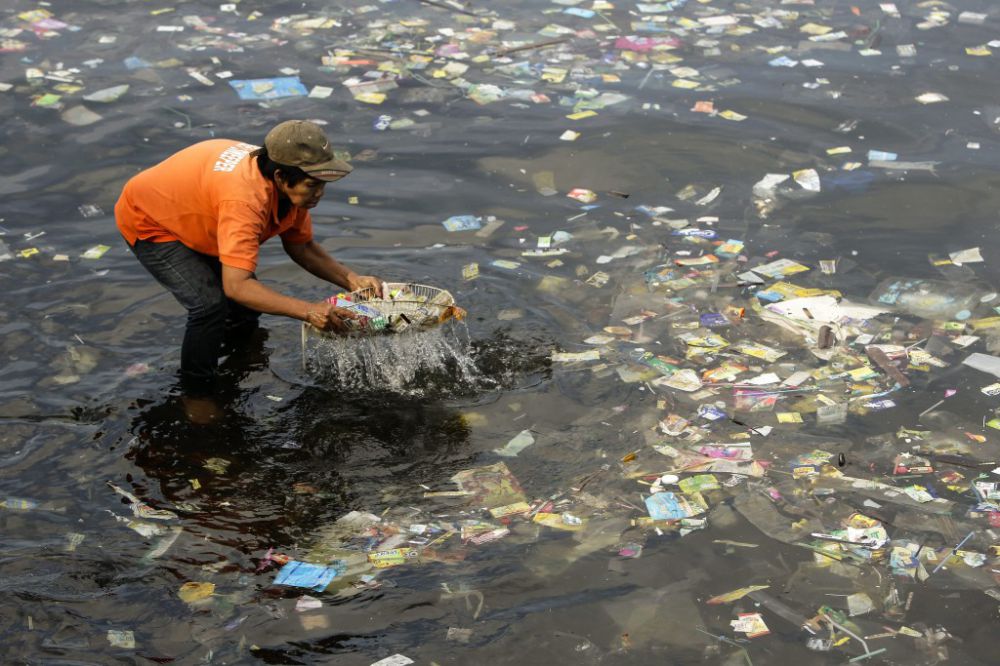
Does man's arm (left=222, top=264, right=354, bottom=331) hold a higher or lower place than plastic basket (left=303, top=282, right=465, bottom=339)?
higher

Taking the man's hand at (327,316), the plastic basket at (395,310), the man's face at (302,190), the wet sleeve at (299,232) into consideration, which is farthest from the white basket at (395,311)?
the man's face at (302,190)

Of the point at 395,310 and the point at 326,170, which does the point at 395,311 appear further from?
the point at 326,170

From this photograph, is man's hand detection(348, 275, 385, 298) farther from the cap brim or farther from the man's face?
the cap brim

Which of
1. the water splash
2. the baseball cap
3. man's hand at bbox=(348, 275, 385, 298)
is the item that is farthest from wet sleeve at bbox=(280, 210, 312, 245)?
the baseball cap

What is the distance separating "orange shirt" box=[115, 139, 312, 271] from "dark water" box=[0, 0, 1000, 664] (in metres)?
0.84

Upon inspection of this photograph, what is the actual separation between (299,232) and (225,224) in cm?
59

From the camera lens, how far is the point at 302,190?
408cm

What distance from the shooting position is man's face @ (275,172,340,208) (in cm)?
406

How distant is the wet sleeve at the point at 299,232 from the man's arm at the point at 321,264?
0.10 ft

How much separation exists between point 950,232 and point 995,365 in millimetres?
1517

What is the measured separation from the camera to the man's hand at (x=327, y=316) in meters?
4.17

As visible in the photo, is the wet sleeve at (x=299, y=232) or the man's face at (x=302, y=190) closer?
the man's face at (x=302, y=190)

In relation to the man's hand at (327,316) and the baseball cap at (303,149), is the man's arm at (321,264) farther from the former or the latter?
the baseball cap at (303,149)

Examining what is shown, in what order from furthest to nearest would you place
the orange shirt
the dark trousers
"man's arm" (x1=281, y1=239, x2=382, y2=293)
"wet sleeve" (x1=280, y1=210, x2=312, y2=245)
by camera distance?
"man's arm" (x1=281, y1=239, x2=382, y2=293) → "wet sleeve" (x1=280, y1=210, x2=312, y2=245) → the dark trousers → the orange shirt
